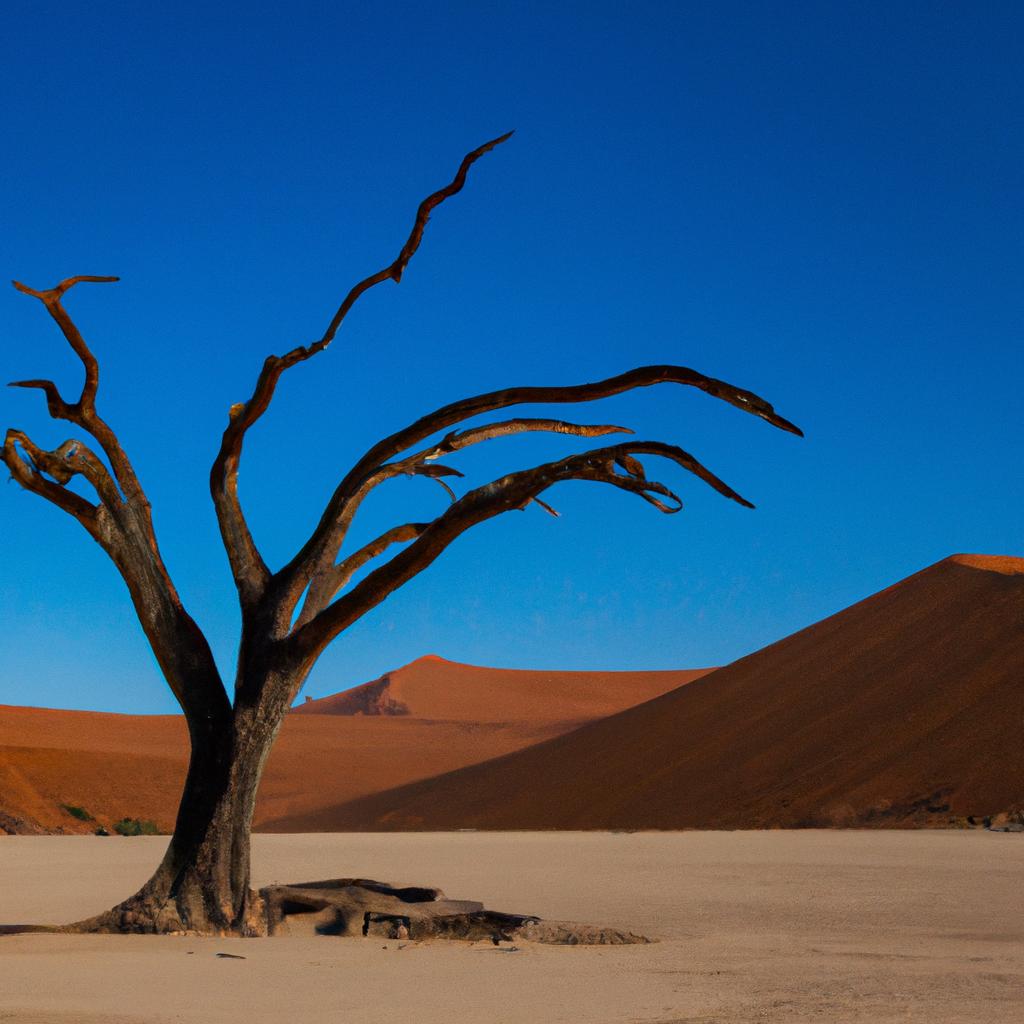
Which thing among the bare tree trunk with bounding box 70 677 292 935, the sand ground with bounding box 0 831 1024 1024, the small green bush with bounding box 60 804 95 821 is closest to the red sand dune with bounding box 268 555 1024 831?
the small green bush with bounding box 60 804 95 821

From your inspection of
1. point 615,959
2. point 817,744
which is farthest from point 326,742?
point 615,959

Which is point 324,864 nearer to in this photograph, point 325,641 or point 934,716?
point 325,641

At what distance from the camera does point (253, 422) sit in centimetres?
1010

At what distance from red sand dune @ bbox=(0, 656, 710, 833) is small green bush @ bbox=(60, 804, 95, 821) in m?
0.33

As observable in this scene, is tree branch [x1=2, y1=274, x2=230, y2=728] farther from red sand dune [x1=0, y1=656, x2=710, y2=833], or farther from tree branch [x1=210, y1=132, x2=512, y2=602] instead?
red sand dune [x1=0, y1=656, x2=710, y2=833]

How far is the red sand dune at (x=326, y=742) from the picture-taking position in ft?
142

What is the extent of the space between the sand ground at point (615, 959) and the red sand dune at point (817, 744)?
49.6ft

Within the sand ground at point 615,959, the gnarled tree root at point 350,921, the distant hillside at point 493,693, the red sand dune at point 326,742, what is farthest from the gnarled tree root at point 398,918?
the distant hillside at point 493,693

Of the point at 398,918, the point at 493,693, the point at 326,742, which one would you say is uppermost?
the point at 493,693

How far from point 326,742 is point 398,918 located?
64598 mm

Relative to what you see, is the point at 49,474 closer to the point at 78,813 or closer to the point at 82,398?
the point at 82,398

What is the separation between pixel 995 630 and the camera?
1506 inches

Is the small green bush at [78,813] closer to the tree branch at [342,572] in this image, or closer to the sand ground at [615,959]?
the sand ground at [615,959]

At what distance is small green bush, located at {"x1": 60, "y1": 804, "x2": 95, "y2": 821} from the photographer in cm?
4003
